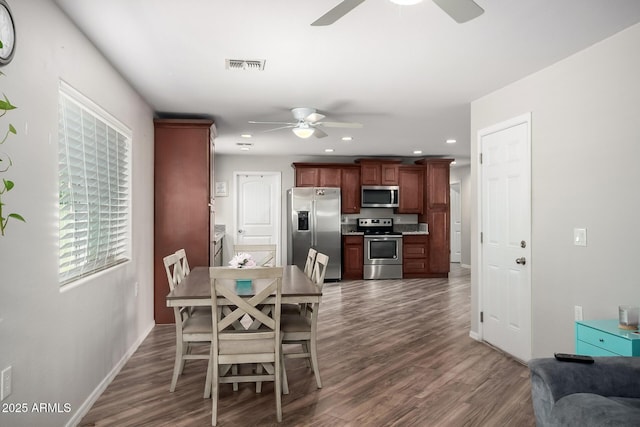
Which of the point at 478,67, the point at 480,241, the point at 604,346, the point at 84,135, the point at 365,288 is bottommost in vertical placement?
the point at 365,288

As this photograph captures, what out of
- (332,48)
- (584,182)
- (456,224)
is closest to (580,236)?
(584,182)

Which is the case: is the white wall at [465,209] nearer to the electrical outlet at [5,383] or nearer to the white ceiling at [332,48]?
the white ceiling at [332,48]

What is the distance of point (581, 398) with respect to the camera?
1639 mm

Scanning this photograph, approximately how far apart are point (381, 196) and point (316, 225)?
154 centimetres

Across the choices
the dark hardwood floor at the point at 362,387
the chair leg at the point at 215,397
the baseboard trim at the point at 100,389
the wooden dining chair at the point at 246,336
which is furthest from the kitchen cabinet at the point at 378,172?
the chair leg at the point at 215,397

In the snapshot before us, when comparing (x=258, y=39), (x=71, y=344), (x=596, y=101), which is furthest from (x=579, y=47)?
(x=71, y=344)

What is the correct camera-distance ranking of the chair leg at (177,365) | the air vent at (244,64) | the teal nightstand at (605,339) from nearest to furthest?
the teal nightstand at (605,339), the chair leg at (177,365), the air vent at (244,64)

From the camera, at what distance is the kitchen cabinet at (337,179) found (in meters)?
8.28

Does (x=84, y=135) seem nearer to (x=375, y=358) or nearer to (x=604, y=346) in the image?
(x=375, y=358)

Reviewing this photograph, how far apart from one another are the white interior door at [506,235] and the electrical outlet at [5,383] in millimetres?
3552

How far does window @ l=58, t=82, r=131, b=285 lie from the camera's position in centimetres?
254

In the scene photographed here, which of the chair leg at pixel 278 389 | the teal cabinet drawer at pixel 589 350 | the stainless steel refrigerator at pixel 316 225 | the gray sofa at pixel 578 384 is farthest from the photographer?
the stainless steel refrigerator at pixel 316 225

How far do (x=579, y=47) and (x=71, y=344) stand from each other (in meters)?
3.81

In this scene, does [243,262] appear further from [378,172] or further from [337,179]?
[378,172]
